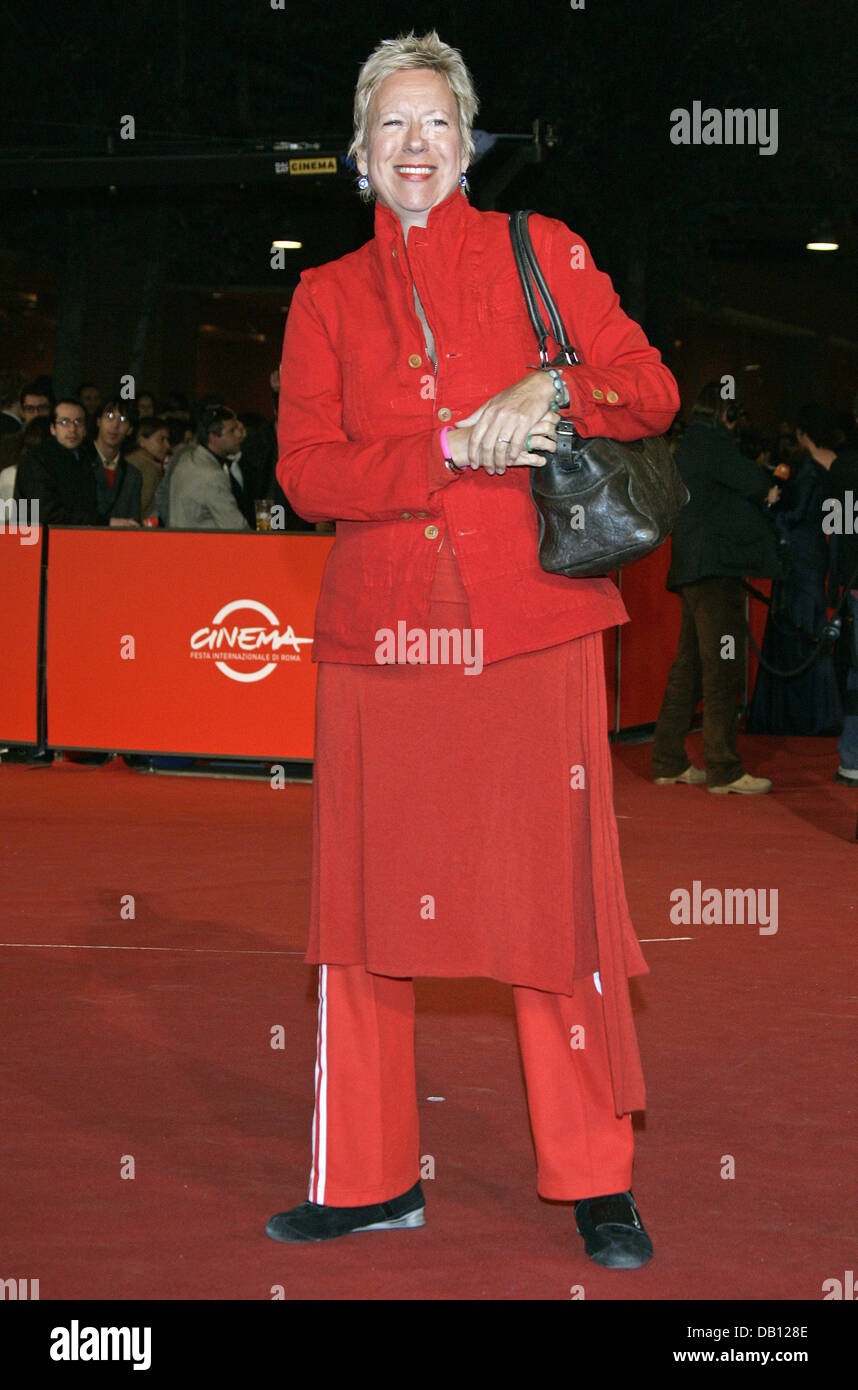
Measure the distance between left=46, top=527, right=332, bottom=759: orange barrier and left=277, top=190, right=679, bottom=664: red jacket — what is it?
261 inches

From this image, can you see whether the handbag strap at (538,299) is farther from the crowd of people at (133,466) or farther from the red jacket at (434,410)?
the crowd of people at (133,466)

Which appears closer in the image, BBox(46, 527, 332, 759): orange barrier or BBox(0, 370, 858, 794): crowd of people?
BBox(0, 370, 858, 794): crowd of people

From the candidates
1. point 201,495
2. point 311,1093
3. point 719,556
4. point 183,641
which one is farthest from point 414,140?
point 201,495

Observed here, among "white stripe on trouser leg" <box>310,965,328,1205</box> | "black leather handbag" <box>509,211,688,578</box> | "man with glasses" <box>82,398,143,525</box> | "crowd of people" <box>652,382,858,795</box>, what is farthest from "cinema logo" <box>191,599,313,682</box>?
"black leather handbag" <box>509,211,688,578</box>

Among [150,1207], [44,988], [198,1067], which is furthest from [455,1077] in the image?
[44,988]

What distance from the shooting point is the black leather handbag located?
11.0ft

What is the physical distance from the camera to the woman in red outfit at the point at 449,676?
347 cm

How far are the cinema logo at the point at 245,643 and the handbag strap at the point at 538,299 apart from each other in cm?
695

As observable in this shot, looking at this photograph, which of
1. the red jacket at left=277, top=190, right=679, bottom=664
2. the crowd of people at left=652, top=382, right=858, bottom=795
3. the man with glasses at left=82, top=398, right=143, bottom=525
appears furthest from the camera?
the man with glasses at left=82, top=398, right=143, bottom=525

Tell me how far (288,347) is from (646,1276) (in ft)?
6.23

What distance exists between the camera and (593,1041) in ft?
11.8

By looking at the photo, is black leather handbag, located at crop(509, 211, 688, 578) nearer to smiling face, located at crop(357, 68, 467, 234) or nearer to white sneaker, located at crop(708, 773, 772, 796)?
smiling face, located at crop(357, 68, 467, 234)

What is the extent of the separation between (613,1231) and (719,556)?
6.95m

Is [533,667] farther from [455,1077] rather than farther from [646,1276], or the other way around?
[455,1077]
